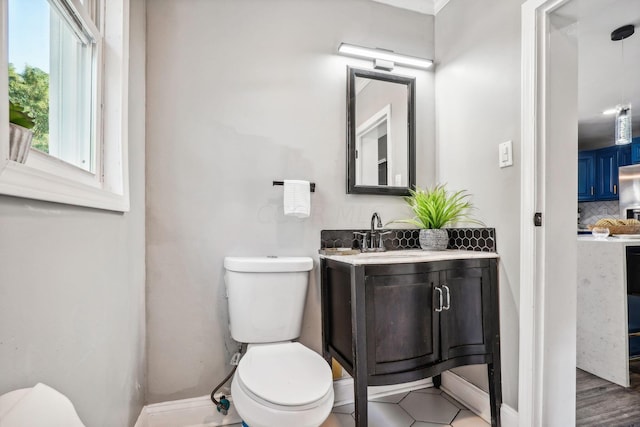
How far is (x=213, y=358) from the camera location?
1.64 meters

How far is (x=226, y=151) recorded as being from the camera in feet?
5.51

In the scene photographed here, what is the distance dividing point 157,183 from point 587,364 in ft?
9.48

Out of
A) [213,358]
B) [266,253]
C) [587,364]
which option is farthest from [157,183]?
[587,364]

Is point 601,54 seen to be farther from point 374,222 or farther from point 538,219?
point 374,222

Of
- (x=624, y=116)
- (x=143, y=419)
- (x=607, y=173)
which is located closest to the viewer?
(x=143, y=419)

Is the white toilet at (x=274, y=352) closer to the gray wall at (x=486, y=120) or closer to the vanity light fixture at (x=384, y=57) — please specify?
the gray wall at (x=486, y=120)

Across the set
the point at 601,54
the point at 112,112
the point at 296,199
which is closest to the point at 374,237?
the point at 296,199

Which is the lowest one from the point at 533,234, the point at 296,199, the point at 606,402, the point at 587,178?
the point at 606,402

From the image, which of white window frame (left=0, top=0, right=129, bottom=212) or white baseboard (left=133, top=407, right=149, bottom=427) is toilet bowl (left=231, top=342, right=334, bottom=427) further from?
white window frame (left=0, top=0, right=129, bottom=212)

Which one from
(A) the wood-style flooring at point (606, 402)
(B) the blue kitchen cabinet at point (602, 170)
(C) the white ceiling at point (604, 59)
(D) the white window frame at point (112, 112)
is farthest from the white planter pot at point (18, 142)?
(B) the blue kitchen cabinet at point (602, 170)

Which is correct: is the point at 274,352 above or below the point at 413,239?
below

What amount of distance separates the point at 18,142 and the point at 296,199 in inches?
45.3

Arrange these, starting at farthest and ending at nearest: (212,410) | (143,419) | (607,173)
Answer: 1. (607,173)
2. (212,410)
3. (143,419)

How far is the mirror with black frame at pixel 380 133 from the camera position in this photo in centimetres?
189
